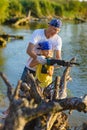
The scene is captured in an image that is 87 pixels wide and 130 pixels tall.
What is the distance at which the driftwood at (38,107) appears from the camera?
5406 millimetres

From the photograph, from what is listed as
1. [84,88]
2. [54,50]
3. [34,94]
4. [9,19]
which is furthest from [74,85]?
[9,19]

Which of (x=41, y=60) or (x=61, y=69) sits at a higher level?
(x=41, y=60)

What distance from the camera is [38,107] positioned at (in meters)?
5.58

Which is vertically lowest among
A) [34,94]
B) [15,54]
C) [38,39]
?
[15,54]

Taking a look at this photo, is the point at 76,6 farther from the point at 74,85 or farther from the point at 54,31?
the point at 54,31

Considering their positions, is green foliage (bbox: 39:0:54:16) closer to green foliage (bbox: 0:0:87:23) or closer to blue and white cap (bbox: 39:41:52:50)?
green foliage (bbox: 0:0:87:23)

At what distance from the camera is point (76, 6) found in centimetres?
8538

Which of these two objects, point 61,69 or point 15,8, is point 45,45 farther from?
point 15,8

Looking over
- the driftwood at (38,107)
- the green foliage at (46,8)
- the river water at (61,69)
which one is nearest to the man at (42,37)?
the driftwood at (38,107)

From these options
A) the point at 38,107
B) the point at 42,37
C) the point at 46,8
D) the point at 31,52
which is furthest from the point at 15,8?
the point at 38,107

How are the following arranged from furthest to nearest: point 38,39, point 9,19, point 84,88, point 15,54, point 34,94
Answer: point 9,19
point 15,54
point 84,88
point 38,39
point 34,94

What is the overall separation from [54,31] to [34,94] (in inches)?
62.1

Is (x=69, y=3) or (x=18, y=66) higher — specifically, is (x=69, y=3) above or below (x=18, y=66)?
below

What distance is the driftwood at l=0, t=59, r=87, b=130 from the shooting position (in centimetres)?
541
